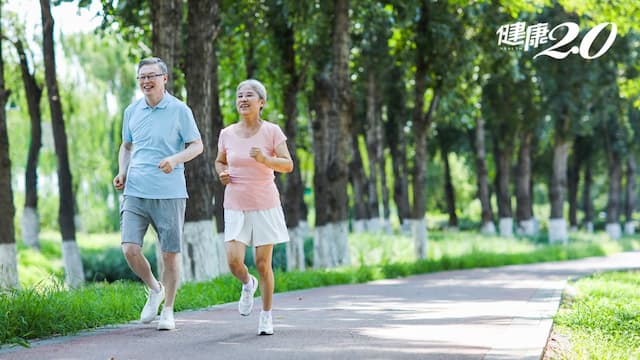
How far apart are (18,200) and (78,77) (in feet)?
24.9

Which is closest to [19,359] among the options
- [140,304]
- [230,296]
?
[140,304]

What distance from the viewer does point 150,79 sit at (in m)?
9.12

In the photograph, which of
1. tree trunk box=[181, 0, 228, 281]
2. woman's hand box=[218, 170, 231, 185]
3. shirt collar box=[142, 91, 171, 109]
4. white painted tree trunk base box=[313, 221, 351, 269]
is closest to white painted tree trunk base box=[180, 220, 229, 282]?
tree trunk box=[181, 0, 228, 281]

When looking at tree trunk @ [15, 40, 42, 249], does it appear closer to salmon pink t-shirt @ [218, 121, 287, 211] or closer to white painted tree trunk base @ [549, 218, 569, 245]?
white painted tree trunk base @ [549, 218, 569, 245]

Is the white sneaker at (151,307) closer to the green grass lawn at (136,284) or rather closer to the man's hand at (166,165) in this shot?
the green grass lawn at (136,284)

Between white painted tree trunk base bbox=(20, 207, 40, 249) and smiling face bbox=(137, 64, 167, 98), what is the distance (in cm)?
2271

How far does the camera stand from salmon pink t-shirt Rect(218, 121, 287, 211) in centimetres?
900

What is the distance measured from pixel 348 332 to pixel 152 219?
1.88 meters

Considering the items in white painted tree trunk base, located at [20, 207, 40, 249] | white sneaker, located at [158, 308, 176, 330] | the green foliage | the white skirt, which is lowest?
the green foliage

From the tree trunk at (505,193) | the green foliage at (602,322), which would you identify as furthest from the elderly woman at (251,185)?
the tree trunk at (505,193)

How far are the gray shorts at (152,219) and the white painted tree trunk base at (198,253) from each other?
6.41 m

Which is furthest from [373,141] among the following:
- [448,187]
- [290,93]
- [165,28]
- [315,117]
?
[165,28]

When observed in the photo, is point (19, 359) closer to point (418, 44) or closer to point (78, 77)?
point (418, 44)

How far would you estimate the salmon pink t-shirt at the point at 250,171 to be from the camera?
9000 mm
